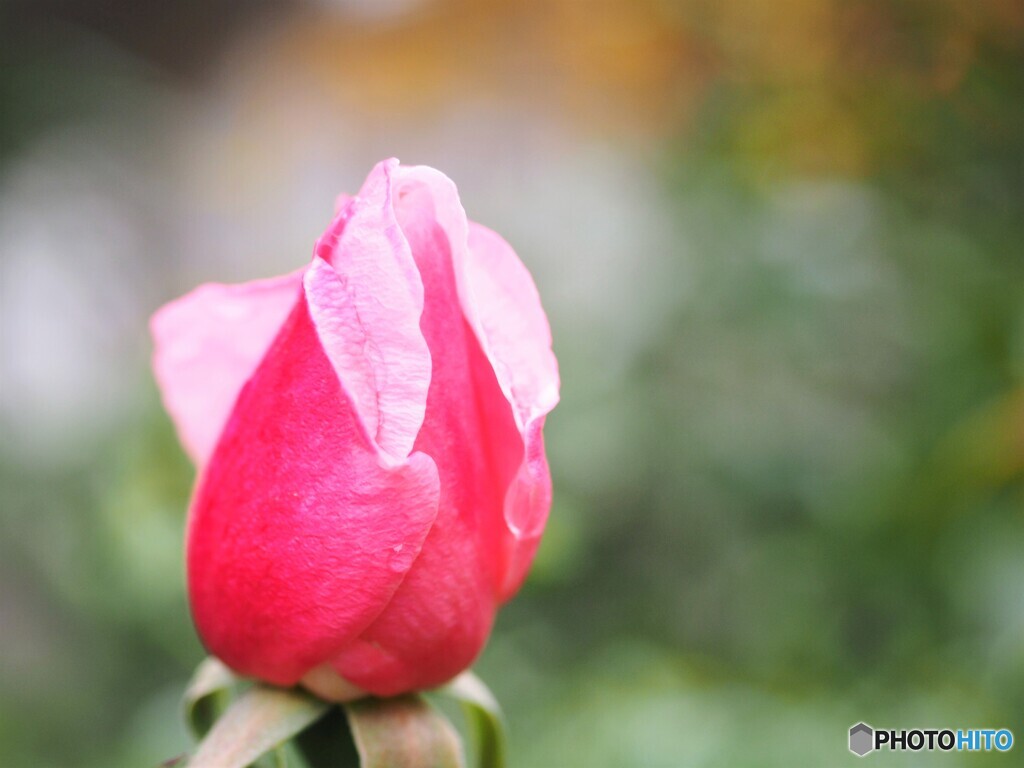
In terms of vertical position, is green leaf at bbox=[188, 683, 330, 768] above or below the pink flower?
below

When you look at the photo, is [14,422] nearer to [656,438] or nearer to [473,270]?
[656,438]

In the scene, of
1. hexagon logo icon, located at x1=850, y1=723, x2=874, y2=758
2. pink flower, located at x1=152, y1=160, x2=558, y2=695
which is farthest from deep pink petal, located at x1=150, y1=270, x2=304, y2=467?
hexagon logo icon, located at x1=850, y1=723, x2=874, y2=758

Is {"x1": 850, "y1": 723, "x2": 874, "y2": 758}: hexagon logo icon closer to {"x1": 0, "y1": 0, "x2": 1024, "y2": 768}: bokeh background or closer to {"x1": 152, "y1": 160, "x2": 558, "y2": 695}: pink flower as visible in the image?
{"x1": 0, "y1": 0, "x2": 1024, "y2": 768}: bokeh background

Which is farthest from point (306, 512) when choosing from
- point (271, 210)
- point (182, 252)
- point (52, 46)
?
point (52, 46)

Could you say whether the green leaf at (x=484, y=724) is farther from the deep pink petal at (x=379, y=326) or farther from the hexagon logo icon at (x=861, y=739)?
the hexagon logo icon at (x=861, y=739)

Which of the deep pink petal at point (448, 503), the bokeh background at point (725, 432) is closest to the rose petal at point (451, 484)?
the deep pink petal at point (448, 503)

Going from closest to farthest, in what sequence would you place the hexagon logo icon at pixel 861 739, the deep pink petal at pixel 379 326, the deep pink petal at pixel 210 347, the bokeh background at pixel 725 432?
the deep pink petal at pixel 379 326
the deep pink petal at pixel 210 347
the hexagon logo icon at pixel 861 739
the bokeh background at pixel 725 432

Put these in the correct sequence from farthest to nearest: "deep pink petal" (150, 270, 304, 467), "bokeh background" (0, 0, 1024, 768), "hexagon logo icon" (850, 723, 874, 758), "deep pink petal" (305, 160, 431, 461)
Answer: "bokeh background" (0, 0, 1024, 768) → "hexagon logo icon" (850, 723, 874, 758) → "deep pink petal" (150, 270, 304, 467) → "deep pink petal" (305, 160, 431, 461)
